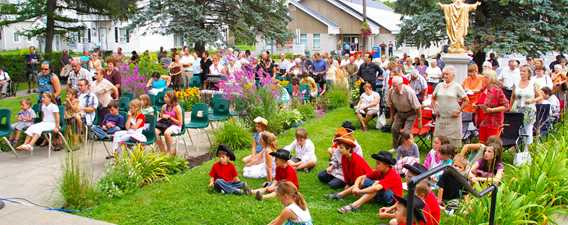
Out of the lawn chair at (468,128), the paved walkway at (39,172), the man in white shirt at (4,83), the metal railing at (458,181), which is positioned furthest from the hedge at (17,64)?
the metal railing at (458,181)

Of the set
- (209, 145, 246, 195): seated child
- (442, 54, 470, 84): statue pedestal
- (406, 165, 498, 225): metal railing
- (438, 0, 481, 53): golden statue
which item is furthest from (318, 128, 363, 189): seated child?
(442, 54, 470, 84): statue pedestal

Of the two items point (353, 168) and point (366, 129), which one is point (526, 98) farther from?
point (353, 168)

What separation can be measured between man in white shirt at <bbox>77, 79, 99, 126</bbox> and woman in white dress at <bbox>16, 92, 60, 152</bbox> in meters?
0.76

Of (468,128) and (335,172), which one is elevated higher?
(468,128)

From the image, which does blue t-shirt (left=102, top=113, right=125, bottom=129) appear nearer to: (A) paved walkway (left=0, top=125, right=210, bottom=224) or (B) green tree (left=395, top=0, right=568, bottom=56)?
(A) paved walkway (left=0, top=125, right=210, bottom=224)

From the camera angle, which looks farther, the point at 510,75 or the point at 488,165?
the point at 510,75

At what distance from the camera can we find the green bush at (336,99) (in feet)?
54.8

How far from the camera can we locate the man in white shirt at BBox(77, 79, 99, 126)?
11366 millimetres

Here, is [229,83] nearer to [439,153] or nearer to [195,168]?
[195,168]

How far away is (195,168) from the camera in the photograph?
31.7ft

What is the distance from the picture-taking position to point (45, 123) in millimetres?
10633

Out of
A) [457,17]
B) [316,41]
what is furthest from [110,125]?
[316,41]

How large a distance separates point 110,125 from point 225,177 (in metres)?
3.10

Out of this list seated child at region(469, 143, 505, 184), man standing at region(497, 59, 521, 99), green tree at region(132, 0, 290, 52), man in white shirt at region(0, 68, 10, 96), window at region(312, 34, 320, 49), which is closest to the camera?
seated child at region(469, 143, 505, 184)
